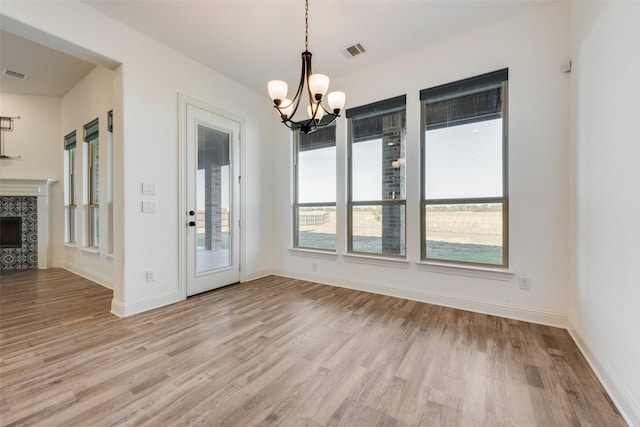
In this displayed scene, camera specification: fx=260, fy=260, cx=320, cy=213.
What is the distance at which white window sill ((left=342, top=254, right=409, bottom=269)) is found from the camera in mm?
3408

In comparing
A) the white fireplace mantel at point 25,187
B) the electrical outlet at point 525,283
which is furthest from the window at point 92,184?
the electrical outlet at point 525,283

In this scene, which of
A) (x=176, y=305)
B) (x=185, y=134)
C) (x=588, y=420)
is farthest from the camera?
(x=185, y=134)

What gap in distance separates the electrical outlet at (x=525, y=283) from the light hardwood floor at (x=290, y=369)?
358mm

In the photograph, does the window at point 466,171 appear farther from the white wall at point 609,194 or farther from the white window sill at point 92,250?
the white window sill at point 92,250

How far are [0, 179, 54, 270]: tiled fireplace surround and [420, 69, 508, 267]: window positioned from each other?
680cm

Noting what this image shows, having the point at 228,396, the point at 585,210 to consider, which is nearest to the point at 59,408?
the point at 228,396

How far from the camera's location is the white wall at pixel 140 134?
2568 millimetres

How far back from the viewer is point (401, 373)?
1.82 meters

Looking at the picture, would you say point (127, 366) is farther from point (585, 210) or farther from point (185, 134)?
point (585, 210)

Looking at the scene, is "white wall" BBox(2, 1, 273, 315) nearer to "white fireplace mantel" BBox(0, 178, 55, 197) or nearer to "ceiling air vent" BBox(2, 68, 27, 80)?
"ceiling air vent" BBox(2, 68, 27, 80)

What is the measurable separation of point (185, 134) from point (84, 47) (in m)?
1.16

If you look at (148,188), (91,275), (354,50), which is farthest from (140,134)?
(91,275)

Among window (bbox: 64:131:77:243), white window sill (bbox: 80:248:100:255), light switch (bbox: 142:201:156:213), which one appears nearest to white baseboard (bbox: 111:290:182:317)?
light switch (bbox: 142:201:156:213)

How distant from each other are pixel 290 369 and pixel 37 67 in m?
5.62
